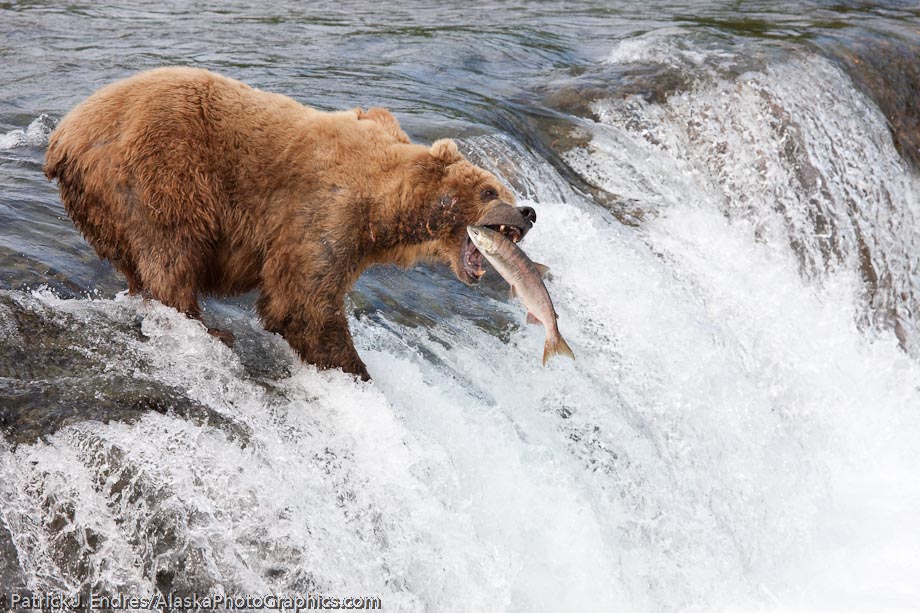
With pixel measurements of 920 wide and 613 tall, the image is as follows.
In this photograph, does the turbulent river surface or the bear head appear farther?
the bear head

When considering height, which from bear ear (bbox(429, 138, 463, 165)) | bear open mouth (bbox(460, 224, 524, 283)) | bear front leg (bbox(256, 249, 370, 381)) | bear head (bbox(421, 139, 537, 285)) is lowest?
bear front leg (bbox(256, 249, 370, 381))

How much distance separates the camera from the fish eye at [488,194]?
4109mm

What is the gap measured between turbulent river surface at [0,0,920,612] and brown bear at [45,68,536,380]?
0.29 m

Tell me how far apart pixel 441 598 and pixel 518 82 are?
6.38m

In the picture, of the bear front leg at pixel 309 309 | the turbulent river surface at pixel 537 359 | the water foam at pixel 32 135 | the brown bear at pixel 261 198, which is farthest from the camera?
the water foam at pixel 32 135

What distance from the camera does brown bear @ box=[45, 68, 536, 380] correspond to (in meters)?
3.85

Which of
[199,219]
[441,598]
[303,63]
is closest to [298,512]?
[441,598]

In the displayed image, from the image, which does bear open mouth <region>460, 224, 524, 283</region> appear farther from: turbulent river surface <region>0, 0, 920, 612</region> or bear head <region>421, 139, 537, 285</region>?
turbulent river surface <region>0, 0, 920, 612</region>

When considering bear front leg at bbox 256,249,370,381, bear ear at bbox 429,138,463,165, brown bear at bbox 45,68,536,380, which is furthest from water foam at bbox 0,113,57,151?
bear ear at bbox 429,138,463,165

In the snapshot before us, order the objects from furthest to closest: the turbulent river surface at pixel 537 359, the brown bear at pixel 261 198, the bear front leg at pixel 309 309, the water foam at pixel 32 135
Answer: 1. the water foam at pixel 32 135
2. the bear front leg at pixel 309 309
3. the brown bear at pixel 261 198
4. the turbulent river surface at pixel 537 359

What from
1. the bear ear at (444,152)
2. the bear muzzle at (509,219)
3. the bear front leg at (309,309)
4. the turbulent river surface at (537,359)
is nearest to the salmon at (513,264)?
the bear muzzle at (509,219)

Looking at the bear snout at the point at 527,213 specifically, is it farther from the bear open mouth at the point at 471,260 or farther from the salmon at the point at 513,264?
the bear open mouth at the point at 471,260

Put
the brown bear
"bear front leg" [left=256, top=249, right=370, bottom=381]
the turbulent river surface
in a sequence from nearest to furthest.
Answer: the turbulent river surface
the brown bear
"bear front leg" [left=256, top=249, right=370, bottom=381]

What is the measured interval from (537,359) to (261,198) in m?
1.96
